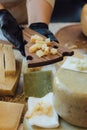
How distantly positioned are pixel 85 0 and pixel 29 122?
4.64 ft

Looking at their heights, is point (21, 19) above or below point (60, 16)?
above

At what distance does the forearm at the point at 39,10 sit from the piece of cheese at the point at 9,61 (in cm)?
21

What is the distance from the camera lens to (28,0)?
1100 millimetres

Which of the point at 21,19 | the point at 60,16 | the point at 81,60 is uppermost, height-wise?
the point at 81,60

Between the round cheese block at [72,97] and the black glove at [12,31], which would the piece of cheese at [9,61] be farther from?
the round cheese block at [72,97]

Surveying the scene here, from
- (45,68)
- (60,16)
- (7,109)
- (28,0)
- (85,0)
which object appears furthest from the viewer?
(85,0)

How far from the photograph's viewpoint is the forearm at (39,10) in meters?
1.03

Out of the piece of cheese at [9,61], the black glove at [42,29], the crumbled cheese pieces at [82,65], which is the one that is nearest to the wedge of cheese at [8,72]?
the piece of cheese at [9,61]

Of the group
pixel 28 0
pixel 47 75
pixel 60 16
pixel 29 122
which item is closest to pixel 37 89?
pixel 47 75

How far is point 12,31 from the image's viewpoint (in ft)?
2.80

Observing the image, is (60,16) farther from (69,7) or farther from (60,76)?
(60,76)

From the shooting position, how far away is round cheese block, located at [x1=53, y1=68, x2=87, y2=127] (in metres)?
0.53

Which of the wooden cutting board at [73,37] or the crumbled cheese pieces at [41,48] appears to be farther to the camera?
the wooden cutting board at [73,37]

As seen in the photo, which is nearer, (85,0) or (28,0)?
(28,0)
